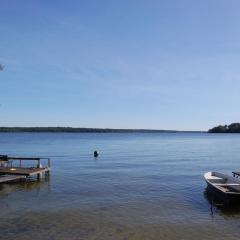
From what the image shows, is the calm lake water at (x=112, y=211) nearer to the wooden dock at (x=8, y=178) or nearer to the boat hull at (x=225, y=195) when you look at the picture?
the wooden dock at (x=8, y=178)

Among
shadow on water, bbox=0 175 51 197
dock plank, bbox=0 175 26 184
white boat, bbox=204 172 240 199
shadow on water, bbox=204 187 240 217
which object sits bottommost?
shadow on water, bbox=204 187 240 217

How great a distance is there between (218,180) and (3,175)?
1539 cm

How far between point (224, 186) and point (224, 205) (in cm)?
274

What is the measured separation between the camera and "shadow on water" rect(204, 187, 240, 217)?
2004 centimetres

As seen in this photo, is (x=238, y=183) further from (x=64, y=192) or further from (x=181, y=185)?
(x=64, y=192)

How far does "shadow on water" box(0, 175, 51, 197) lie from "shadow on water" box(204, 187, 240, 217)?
10.5m

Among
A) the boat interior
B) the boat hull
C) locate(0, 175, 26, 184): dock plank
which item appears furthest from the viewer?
locate(0, 175, 26, 184): dock plank

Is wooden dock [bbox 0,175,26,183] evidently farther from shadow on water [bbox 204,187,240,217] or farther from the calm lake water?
shadow on water [bbox 204,187,240,217]

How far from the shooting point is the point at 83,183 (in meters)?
29.6

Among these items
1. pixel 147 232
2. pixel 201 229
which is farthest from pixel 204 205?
pixel 147 232

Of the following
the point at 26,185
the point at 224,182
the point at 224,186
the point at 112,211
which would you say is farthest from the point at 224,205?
the point at 26,185

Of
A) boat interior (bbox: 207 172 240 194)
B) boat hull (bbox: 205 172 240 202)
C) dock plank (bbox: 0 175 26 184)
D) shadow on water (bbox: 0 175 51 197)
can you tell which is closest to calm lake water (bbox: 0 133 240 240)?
shadow on water (bbox: 0 175 51 197)

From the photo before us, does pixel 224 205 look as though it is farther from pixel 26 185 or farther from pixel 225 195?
pixel 26 185

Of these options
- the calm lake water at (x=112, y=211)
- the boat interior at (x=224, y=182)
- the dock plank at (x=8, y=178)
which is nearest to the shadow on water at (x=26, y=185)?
the calm lake water at (x=112, y=211)
